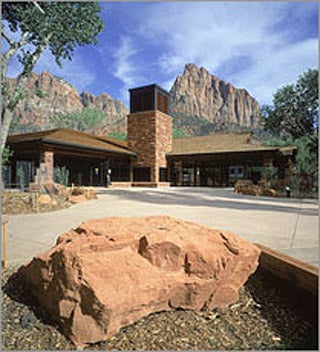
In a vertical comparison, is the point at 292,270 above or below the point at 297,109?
below

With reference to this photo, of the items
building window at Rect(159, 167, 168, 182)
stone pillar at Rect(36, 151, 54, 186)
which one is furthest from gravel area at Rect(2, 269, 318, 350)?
building window at Rect(159, 167, 168, 182)

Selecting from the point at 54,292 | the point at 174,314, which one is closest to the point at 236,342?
the point at 174,314

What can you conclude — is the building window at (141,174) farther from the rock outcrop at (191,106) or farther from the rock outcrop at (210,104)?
the rock outcrop at (191,106)

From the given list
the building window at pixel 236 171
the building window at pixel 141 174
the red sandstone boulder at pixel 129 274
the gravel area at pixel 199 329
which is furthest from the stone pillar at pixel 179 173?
the gravel area at pixel 199 329

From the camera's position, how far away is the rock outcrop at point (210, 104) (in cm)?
7112

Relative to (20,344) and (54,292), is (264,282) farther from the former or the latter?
(20,344)

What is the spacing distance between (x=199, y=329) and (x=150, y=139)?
20818 millimetres

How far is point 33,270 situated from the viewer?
1.98 metres

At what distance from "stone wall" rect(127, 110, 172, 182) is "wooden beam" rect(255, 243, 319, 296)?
19.4 meters

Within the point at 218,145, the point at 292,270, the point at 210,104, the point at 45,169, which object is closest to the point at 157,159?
the point at 218,145

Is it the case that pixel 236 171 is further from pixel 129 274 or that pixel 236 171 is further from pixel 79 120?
pixel 79 120

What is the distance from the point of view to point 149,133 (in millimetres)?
22109

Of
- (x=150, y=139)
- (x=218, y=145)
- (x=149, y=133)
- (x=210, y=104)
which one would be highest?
(x=210, y=104)

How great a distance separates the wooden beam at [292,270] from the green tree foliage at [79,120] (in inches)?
1967
